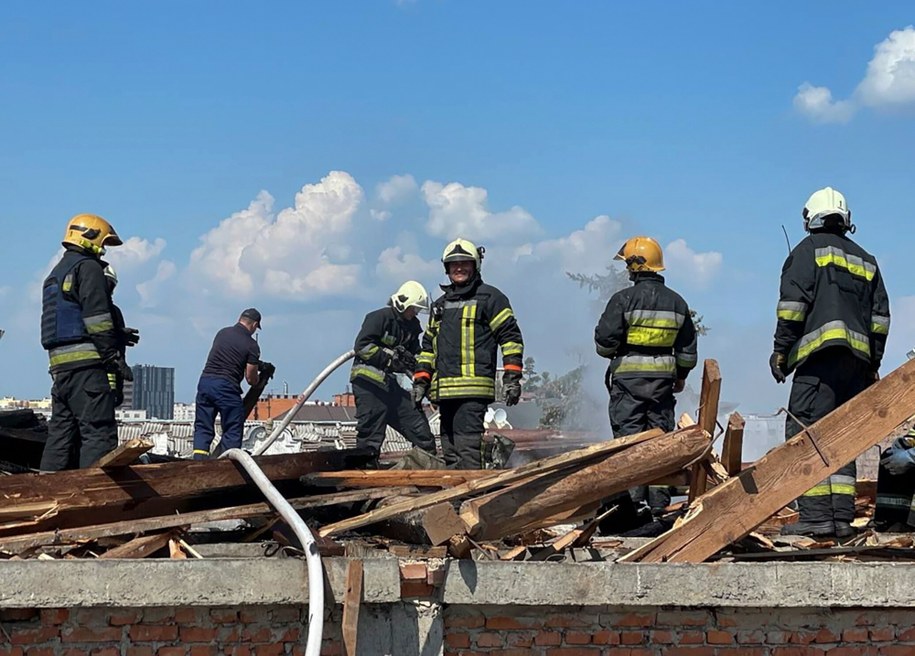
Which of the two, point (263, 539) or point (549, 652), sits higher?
point (263, 539)

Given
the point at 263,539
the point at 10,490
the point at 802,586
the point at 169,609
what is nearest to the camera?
the point at 169,609

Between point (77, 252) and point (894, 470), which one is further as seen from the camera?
point (77, 252)

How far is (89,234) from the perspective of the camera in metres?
7.55

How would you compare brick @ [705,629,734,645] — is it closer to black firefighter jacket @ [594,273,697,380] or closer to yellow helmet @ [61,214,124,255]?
black firefighter jacket @ [594,273,697,380]

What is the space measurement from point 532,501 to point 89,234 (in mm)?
4168

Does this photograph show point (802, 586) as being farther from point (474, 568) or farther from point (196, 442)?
point (196, 442)

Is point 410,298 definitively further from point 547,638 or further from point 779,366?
point 547,638

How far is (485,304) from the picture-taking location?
794 cm

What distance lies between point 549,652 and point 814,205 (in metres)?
3.40

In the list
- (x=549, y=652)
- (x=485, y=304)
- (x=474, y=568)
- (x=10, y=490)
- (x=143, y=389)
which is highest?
(x=143, y=389)

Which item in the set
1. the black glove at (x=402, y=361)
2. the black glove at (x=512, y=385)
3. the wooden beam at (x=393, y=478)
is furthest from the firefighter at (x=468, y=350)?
the black glove at (x=402, y=361)

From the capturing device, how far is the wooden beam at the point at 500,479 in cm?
501

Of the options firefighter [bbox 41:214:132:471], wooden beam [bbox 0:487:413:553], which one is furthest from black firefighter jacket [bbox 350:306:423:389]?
wooden beam [bbox 0:487:413:553]

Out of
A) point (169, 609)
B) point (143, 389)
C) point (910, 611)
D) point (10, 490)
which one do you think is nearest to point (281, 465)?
point (10, 490)
